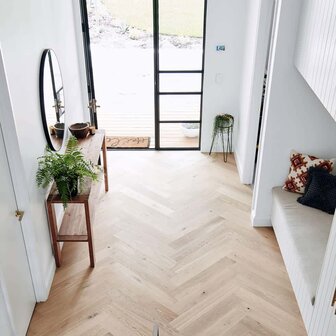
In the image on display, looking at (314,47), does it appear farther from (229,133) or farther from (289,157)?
(229,133)

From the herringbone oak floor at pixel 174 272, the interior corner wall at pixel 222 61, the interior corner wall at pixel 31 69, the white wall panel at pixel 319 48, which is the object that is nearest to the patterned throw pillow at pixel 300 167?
the herringbone oak floor at pixel 174 272

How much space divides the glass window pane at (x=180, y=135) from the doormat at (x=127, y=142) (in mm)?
287

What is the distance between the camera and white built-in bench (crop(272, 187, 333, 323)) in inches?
125

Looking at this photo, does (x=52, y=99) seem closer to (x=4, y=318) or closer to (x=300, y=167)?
(x=4, y=318)

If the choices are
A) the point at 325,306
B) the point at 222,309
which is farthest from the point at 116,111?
the point at 325,306

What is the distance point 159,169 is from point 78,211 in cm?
166

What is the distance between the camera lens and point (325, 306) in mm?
2730

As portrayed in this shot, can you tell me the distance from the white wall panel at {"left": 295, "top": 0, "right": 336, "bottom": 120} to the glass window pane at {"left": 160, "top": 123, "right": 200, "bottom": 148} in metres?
2.69

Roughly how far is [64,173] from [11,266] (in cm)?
86

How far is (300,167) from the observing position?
404 cm

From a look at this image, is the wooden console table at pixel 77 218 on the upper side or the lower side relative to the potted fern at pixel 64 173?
lower

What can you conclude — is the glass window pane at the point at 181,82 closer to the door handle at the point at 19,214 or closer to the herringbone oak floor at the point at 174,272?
the herringbone oak floor at the point at 174,272

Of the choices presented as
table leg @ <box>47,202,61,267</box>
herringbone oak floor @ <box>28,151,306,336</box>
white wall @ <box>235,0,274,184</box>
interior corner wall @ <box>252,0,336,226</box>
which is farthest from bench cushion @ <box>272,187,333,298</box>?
table leg @ <box>47,202,61,267</box>

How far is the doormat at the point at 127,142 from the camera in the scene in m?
6.18
